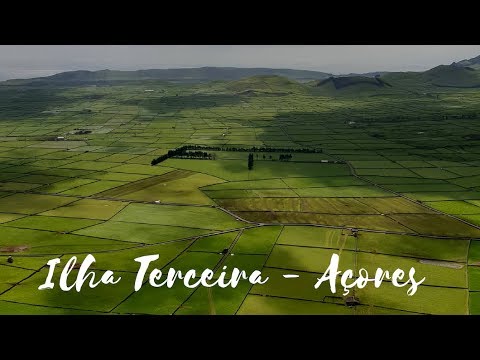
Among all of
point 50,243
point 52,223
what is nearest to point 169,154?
point 52,223

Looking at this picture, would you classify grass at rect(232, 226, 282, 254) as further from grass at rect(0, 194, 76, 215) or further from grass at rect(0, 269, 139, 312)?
grass at rect(0, 194, 76, 215)

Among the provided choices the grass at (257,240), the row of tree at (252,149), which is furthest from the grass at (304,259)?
the row of tree at (252,149)

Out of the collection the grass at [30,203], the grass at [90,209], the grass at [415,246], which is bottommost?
the grass at [30,203]

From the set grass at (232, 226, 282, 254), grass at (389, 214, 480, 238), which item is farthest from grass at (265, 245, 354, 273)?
grass at (389, 214, 480, 238)

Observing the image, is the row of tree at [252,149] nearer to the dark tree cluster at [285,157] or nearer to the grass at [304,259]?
the dark tree cluster at [285,157]

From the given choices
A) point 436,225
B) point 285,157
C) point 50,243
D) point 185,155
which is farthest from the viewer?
point 185,155

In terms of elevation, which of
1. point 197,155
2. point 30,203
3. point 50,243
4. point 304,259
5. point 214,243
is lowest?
point 30,203

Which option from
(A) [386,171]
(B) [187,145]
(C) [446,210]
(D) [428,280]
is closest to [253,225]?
(D) [428,280]

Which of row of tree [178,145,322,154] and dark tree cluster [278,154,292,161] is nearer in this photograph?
dark tree cluster [278,154,292,161]

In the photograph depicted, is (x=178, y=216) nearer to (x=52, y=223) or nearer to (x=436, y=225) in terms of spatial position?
(x=52, y=223)

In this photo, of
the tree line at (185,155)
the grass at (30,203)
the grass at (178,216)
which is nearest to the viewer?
the grass at (178,216)

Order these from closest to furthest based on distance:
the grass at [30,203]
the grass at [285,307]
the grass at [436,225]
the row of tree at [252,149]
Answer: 1. the grass at [285,307]
2. the grass at [436,225]
3. the grass at [30,203]
4. the row of tree at [252,149]

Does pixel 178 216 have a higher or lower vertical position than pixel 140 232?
higher
